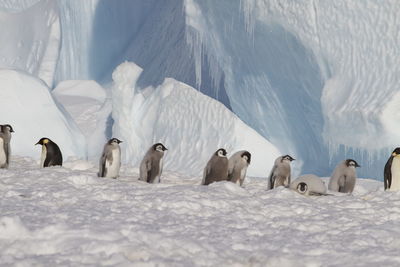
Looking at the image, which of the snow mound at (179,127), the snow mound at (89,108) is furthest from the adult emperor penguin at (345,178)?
the snow mound at (89,108)

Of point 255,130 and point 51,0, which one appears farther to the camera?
point 51,0

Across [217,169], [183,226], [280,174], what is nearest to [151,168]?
[217,169]

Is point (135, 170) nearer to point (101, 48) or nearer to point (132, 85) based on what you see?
point (132, 85)

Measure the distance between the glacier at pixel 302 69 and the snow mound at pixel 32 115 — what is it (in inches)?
106

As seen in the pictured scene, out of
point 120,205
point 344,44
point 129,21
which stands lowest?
point 120,205

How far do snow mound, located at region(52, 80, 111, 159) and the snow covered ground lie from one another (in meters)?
10.6

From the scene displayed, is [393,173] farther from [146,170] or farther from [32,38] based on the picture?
[32,38]

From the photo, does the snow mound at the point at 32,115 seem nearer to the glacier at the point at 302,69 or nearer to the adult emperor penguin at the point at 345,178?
the glacier at the point at 302,69

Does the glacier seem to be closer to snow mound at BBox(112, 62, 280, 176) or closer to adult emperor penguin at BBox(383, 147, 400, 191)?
snow mound at BBox(112, 62, 280, 176)

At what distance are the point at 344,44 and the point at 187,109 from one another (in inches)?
142

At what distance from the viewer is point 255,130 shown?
13672mm

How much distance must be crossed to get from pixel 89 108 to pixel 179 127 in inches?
222

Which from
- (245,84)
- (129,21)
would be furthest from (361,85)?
(129,21)

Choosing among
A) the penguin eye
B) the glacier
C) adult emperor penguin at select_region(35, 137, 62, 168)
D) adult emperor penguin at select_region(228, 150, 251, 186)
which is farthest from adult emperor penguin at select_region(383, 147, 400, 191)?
adult emperor penguin at select_region(35, 137, 62, 168)
